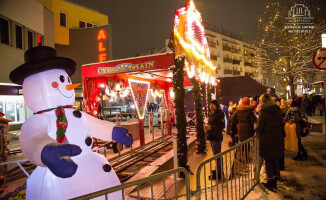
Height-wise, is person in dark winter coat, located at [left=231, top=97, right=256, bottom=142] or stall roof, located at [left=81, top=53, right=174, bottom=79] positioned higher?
stall roof, located at [left=81, top=53, right=174, bottom=79]

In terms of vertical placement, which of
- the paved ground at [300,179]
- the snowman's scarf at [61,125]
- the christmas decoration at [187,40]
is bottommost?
the paved ground at [300,179]

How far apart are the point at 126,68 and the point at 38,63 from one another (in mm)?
6104

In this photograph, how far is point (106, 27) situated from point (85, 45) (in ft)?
11.7

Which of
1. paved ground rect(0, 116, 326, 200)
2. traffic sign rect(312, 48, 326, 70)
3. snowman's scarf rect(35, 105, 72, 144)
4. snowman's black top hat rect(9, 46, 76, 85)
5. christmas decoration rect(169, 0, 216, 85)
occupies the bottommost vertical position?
paved ground rect(0, 116, 326, 200)

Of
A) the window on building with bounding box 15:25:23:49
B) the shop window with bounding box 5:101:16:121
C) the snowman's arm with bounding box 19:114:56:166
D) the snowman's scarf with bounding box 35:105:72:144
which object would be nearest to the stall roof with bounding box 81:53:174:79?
the snowman's scarf with bounding box 35:105:72:144

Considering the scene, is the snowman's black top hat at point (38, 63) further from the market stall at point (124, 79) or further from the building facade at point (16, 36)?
the building facade at point (16, 36)

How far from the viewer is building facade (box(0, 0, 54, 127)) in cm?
1562

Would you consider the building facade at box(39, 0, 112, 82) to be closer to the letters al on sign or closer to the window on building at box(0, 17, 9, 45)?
the window on building at box(0, 17, 9, 45)

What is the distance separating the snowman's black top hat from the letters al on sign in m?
5.54

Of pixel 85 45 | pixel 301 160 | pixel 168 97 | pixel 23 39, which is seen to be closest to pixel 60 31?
pixel 85 45

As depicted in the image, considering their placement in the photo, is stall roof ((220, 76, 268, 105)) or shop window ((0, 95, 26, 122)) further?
shop window ((0, 95, 26, 122))

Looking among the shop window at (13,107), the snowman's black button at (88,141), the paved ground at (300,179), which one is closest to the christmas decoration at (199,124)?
the paved ground at (300,179)

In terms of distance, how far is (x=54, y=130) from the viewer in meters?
2.99

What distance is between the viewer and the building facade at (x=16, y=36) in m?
15.6
